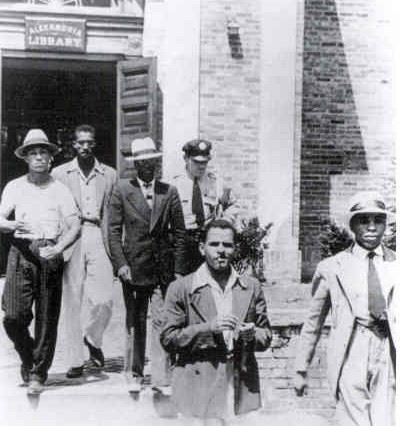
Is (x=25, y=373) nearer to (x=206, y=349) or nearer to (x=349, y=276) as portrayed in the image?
(x=206, y=349)

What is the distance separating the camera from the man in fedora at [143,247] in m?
4.79

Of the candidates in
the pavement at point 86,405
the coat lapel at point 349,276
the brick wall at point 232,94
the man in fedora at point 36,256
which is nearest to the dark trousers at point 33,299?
the man in fedora at point 36,256

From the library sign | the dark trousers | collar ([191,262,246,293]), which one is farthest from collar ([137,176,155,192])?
the library sign

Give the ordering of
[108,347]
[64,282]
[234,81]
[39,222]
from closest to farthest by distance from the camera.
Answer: [39,222], [64,282], [108,347], [234,81]

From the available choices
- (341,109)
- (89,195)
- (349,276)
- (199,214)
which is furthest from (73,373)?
(341,109)

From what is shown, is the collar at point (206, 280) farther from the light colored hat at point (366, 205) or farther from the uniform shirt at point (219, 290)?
the light colored hat at point (366, 205)

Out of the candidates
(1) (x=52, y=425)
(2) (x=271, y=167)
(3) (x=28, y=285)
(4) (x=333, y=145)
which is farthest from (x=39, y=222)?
(4) (x=333, y=145)

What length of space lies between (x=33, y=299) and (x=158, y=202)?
982mm

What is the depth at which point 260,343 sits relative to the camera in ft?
11.6

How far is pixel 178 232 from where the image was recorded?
492 centimetres

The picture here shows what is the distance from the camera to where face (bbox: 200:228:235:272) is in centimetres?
361

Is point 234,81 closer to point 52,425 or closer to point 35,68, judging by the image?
point 35,68

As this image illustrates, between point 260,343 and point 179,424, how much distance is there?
3.85 ft

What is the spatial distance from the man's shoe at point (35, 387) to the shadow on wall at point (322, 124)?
5.13m
